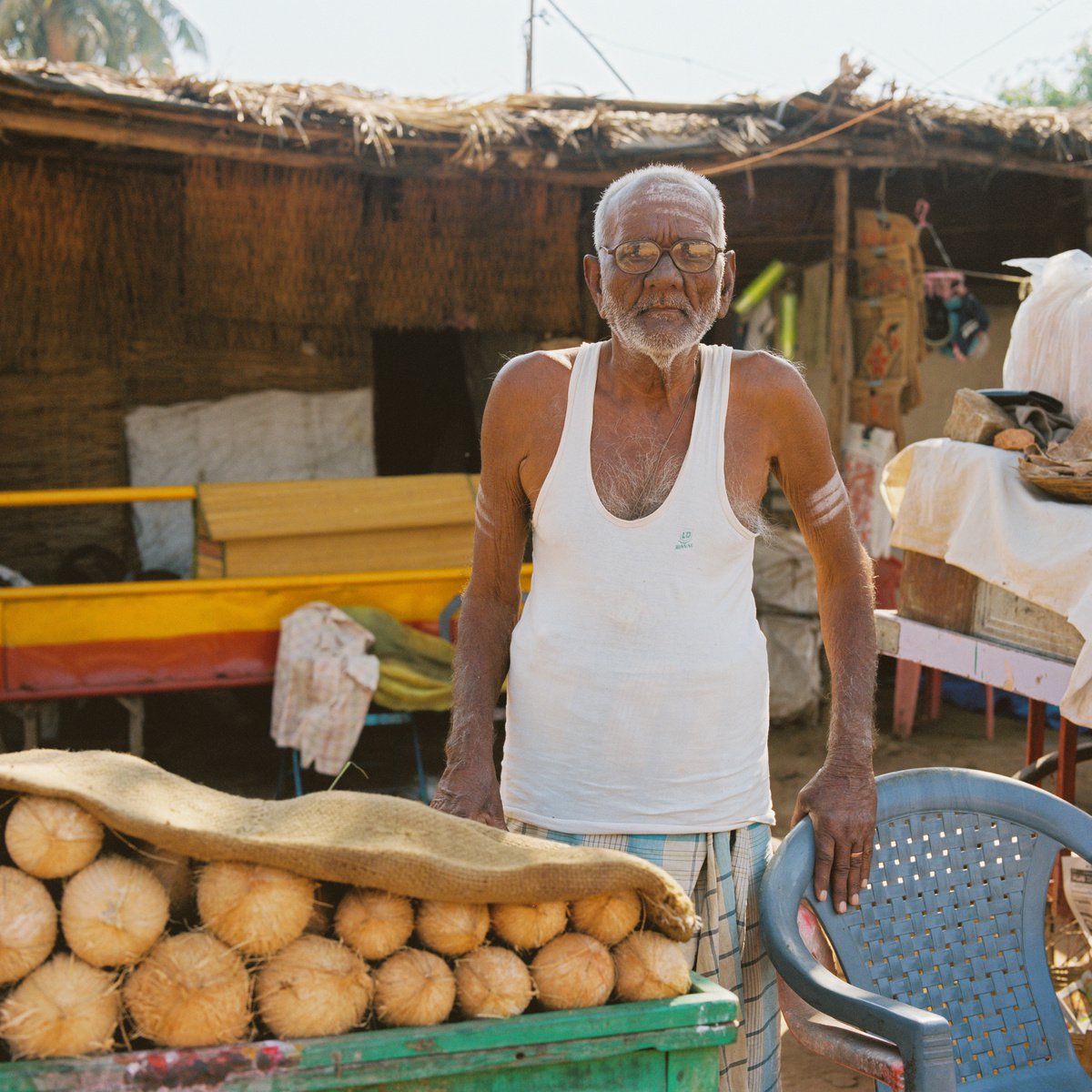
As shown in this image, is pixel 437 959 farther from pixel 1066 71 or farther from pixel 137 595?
pixel 1066 71

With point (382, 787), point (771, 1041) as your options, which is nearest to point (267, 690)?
point (382, 787)

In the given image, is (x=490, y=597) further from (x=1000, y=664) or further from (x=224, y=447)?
(x=224, y=447)

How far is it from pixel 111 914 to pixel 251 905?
16 cm

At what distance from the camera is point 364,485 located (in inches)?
230

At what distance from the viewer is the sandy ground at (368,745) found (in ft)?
20.1

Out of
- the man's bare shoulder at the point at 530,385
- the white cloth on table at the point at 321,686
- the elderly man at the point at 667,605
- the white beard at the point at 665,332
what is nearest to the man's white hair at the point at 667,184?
the elderly man at the point at 667,605

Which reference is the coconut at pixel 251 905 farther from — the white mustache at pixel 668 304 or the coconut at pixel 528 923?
the white mustache at pixel 668 304

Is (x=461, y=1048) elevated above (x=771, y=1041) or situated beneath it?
elevated above

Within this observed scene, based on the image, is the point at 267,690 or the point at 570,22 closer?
the point at 267,690

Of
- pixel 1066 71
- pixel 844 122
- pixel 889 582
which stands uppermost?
pixel 1066 71

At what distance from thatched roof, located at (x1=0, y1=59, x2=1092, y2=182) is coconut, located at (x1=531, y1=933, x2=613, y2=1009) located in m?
4.94

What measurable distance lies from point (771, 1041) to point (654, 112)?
5501 mm

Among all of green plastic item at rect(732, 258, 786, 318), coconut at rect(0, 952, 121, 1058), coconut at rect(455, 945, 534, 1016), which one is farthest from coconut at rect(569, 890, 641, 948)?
green plastic item at rect(732, 258, 786, 318)

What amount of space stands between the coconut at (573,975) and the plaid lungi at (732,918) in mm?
475
